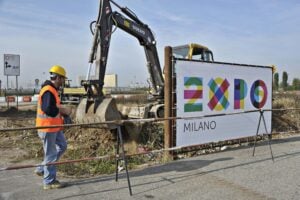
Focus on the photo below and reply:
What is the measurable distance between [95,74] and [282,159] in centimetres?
637

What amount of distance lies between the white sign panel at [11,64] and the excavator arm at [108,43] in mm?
9974

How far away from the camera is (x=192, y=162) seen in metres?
7.64

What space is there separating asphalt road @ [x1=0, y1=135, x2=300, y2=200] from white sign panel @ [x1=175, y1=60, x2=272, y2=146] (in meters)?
0.93

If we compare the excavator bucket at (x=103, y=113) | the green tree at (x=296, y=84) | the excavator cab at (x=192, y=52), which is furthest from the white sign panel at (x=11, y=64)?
the green tree at (x=296, y=84)

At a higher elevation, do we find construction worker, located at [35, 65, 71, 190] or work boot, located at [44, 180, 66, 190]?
construction worker, located at [35, 65, 71, 190]

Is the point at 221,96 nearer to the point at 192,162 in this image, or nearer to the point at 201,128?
the point at 201,128

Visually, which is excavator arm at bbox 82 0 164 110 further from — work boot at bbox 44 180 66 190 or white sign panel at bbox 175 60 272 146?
work boot at bbox 44 180 66 190

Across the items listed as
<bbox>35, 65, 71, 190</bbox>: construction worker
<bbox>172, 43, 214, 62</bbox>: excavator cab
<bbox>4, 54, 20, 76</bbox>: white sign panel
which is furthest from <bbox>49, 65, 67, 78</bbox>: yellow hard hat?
<bbox>4, 54, 20, 76</bbox>: white sign panel

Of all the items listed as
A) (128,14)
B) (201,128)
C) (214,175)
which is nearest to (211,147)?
(201,128)

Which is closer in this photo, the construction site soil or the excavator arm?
the construction site soil

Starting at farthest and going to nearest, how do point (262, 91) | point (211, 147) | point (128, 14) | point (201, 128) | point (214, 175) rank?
point (128, 14) < point (262, 91) < point (211, 147) < point (201, 128) < point (214, 175)

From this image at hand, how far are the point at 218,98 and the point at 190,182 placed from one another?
3523 mm

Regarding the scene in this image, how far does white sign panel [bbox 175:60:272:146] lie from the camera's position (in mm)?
8289

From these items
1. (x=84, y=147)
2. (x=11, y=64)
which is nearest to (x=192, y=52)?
(x=84, y=147)
